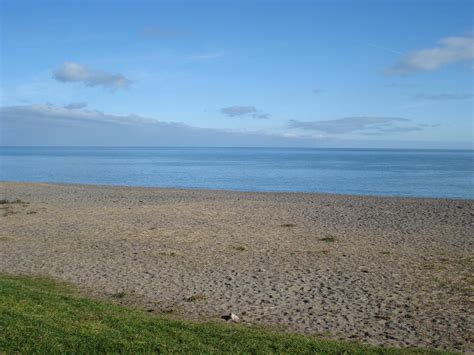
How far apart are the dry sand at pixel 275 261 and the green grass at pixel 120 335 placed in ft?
3.94

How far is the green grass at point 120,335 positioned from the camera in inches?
255

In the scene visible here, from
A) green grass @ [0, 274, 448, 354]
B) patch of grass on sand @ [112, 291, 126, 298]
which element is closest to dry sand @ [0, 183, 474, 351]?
patch of grass on sand @ [112, 291, 126, 298]

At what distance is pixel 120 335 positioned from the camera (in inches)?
274

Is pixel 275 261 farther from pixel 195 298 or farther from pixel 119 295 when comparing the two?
pixel 119 295

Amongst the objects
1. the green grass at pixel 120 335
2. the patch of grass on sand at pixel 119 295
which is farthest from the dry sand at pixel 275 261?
the green grass at pixel 120 335

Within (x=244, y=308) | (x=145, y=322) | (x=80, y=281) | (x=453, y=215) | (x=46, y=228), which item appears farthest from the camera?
(x=453, y=215)

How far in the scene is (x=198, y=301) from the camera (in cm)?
1027

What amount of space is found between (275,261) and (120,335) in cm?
785

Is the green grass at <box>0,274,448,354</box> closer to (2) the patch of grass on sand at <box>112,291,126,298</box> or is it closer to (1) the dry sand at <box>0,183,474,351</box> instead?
(1) the dry sand at <box>0,183,474,351</box>

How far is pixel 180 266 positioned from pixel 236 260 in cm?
174

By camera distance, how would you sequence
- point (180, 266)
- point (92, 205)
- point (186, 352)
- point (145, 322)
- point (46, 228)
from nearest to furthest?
point (186, 352) → point (145, 322) → point (180, 266) → point (46, 228) → point (92, 205)

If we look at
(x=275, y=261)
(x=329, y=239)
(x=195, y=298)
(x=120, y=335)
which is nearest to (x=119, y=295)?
(x=195, y=298)

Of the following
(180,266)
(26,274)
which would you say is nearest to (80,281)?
(26,274)

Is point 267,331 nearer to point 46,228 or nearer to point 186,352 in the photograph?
point 186,352
